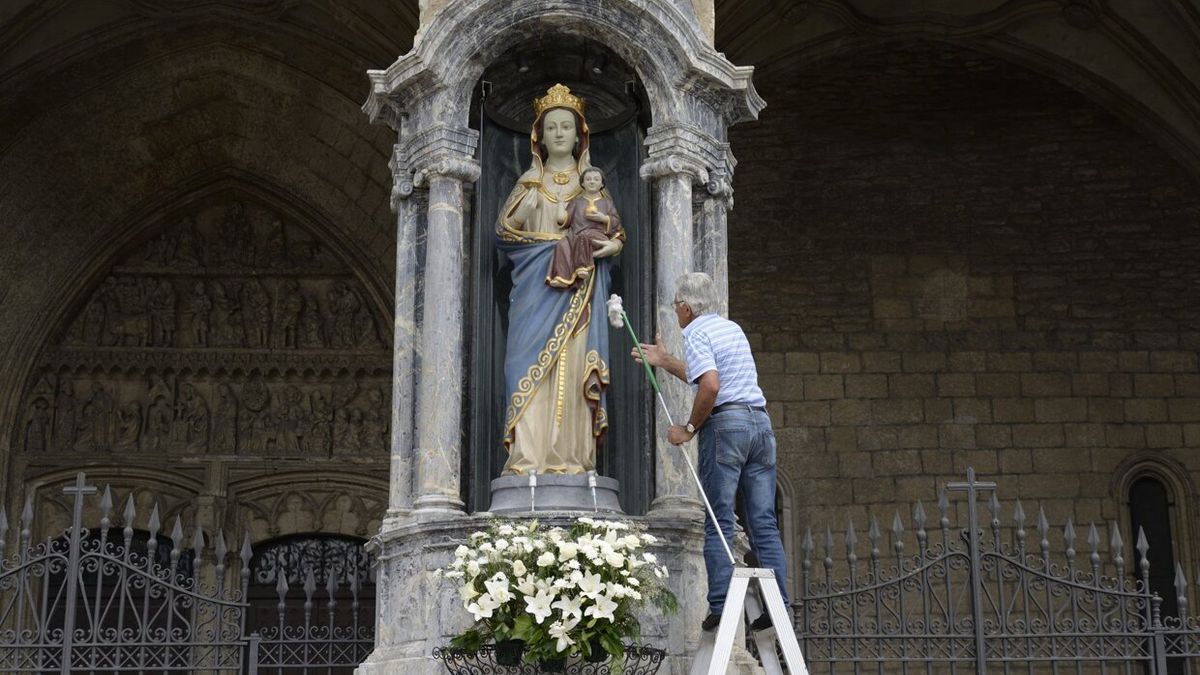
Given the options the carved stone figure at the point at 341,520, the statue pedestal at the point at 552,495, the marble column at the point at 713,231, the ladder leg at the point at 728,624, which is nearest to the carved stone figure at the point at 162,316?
the carved stone figure at the point at 341,520

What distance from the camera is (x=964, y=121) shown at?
13.7 metres

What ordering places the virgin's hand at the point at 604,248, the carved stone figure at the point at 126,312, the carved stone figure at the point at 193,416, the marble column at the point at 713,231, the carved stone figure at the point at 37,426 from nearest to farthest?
1. the virgin's hand at the point at 604,248
2. the marble column at the point at 713,231
3. the carved stone figure at the point at 37,426
4. the carved stone figure at the point at 193,416
5. the carved stone figure at the point at 126,312

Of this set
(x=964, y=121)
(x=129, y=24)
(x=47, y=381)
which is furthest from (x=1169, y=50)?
(x=47, y=381)

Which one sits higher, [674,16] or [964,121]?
[964,121]

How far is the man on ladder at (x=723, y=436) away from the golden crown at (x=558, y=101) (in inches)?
59.8

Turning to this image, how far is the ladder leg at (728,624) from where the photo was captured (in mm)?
5422

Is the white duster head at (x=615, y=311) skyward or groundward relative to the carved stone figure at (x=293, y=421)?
groundward

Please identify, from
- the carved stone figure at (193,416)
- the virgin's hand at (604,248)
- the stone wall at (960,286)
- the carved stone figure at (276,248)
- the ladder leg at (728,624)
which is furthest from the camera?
the carved stone figure at (276,248)

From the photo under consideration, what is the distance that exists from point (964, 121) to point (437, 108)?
24.1ft

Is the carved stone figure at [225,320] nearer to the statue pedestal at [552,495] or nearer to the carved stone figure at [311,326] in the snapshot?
the carved stone figure at [311,326]

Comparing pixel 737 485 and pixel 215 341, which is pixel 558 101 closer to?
pixel 737 485

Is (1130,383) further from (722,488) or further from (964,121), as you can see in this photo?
(722,488)

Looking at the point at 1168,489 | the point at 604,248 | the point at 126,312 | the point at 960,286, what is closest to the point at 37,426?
the point at 126,312

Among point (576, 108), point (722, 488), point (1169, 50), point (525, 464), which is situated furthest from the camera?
point (1169, 50)
